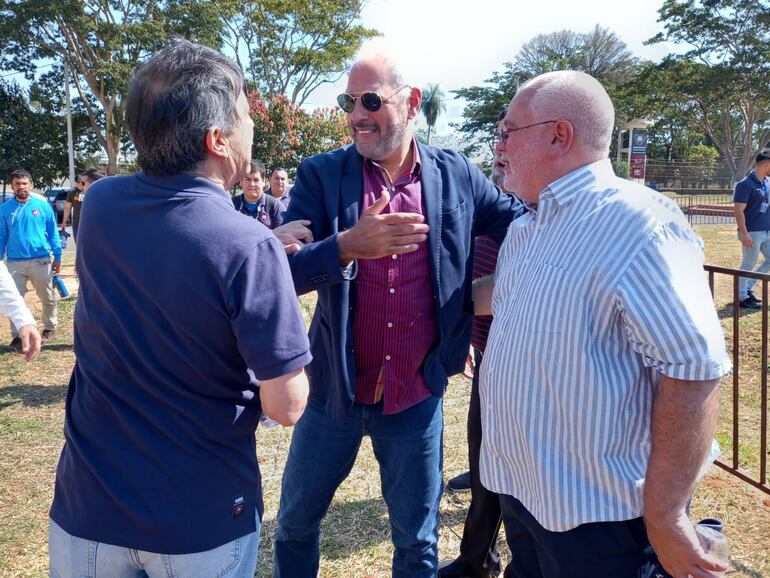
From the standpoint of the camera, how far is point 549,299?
160cm

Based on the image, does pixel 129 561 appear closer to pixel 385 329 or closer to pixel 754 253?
pixel 385 329

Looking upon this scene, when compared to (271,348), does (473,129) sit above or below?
above

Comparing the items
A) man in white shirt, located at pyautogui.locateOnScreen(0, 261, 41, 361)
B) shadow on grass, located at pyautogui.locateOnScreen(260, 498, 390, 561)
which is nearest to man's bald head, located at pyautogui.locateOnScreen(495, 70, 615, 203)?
man in white shirt, located at pyautogui.locateOnScreen(0, 261, 41, 361)

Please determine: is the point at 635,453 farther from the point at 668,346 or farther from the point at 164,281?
the point at 164,281

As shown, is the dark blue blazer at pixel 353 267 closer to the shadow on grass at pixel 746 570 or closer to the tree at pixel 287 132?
the shadow on grass at pixel 746 570

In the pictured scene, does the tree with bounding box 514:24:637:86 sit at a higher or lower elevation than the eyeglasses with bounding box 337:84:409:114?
higher

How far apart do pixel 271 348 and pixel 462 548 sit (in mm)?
2006

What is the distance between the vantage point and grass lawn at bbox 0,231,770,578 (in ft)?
10.4

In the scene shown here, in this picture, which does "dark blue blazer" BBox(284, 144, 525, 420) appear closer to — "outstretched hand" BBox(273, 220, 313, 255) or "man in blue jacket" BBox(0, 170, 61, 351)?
"outstretched hand" BBox(273, 220, 313, 255)

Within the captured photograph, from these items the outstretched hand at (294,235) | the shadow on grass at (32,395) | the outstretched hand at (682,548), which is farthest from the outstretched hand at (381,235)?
the shadow on grass at (32,395)

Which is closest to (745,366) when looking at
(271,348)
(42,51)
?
(271,348)

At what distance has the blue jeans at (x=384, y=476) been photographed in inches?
91.3

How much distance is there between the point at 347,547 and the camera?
329 centimetres

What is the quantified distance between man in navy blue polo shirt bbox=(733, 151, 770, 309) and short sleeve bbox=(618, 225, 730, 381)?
26.0ft
